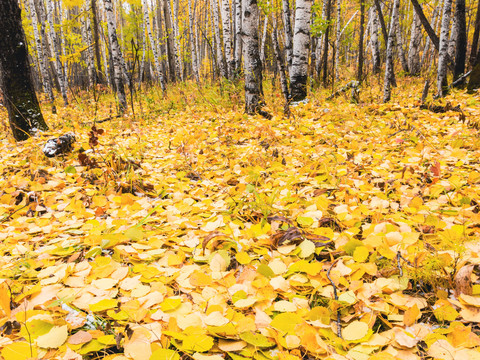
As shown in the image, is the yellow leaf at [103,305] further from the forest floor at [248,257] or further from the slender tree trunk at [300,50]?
the slender tree trunk at [300,50]

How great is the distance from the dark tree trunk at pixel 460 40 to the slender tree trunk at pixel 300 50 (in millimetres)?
3190

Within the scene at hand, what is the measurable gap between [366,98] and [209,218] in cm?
441

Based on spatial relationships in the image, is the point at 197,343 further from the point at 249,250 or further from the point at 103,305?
the point at 249,250

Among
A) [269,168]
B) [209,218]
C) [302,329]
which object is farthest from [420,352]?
[269,168]

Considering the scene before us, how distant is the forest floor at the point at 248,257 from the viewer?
2.76ft

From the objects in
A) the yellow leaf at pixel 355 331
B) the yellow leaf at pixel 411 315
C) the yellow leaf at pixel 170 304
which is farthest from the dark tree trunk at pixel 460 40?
the yellow leaf at pixel 170 304

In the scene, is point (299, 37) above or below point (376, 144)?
above

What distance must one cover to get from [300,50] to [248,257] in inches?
166

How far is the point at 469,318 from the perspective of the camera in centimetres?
87

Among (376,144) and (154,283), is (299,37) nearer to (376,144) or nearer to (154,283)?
(376,144)

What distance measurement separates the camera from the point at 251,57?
4.45m

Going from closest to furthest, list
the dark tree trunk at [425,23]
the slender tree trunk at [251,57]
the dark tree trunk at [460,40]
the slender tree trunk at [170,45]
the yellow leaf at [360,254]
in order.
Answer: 1. the yellow leaf at [360,254]
2. the dark tree trunk at [425,23]
3. the slender tree trunk at [251,57]
4. the dark tree trunk at [460,40]
5. the slender tree trunk at [170,45]

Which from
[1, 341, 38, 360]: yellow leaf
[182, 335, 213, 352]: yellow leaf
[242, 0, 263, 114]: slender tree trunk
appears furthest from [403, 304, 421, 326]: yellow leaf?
[242, 0, 263, 114]: slender tree trunk

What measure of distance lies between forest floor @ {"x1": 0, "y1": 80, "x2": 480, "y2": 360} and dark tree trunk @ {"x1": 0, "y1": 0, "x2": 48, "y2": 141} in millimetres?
1254
